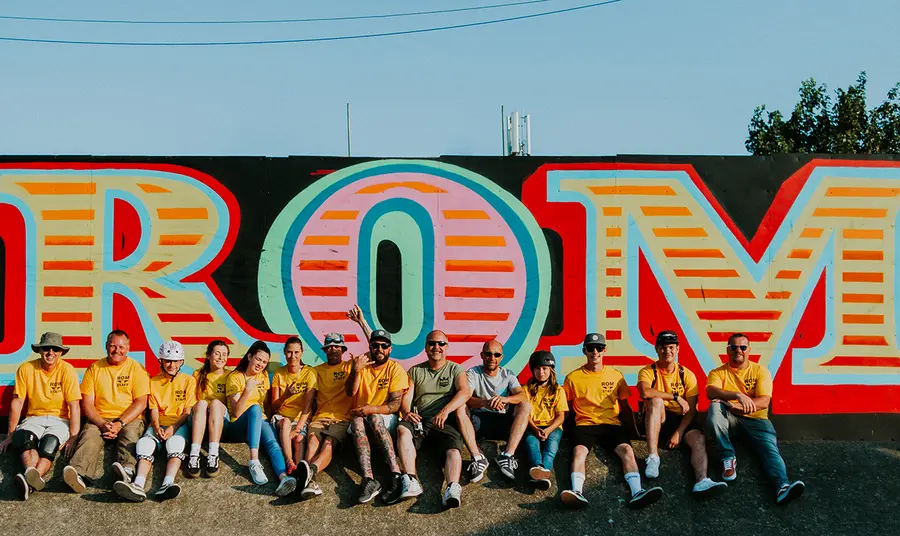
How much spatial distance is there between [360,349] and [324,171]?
1.65 m

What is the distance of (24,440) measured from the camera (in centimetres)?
687

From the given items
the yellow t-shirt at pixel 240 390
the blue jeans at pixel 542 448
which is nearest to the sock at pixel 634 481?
the blue jeans at pixel 542 448

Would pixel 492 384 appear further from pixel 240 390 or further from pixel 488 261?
pixel 240 390

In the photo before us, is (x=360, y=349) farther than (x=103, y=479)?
Yes

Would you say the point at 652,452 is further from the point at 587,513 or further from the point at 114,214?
the point at 114,214

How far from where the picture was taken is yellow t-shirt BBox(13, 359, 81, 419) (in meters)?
7.18

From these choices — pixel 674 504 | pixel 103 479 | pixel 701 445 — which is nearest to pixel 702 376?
pixel 701 445

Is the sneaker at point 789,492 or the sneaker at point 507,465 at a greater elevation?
the sneaker at point 507,465

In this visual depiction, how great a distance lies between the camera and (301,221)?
806 centimetres

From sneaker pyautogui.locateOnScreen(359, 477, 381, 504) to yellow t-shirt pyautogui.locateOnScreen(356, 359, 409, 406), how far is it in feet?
2.18

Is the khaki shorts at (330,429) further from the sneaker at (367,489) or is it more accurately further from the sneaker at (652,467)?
the sneaker at (652,467)

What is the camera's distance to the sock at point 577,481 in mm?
6734

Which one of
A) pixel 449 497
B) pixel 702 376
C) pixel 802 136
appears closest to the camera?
pixel 449 497

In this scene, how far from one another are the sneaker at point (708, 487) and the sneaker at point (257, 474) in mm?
3320
